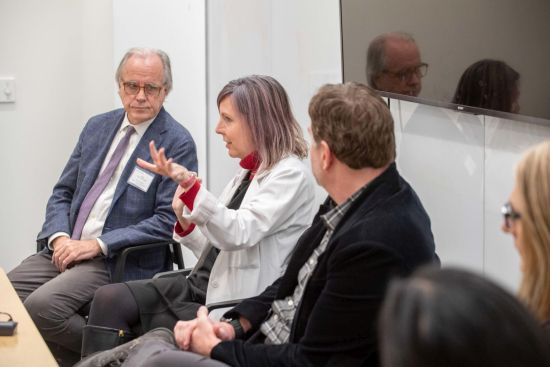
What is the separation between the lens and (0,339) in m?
2.26

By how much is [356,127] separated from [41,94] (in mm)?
3337

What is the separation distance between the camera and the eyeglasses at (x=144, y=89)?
3797 mm

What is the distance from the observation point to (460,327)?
2.94 feet

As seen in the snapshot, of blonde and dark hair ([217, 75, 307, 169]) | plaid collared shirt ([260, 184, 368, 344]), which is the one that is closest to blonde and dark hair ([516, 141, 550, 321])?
plaid collared shirt ([260, 184, 368, 344])

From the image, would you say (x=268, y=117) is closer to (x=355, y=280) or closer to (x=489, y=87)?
(x=489, y=87)

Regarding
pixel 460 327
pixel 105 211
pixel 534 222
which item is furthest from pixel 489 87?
pixel 460 327

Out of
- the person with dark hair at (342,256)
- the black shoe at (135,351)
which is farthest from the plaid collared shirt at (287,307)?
the black shoe at (135,351)

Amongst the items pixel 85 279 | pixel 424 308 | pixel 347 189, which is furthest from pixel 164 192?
pixel 424 308

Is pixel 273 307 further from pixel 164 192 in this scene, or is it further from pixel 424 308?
pixel 424 308

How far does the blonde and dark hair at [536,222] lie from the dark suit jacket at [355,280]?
584 mm

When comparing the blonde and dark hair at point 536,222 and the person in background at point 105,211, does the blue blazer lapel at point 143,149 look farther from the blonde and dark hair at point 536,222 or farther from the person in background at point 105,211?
the blonde and dark hair at point 536,222

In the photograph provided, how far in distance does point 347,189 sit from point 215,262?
0.94m

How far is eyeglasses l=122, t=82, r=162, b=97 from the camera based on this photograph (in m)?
3.80

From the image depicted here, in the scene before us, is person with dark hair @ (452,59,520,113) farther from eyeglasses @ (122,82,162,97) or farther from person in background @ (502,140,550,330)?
eyeglasses @ (122,82,162,97)
